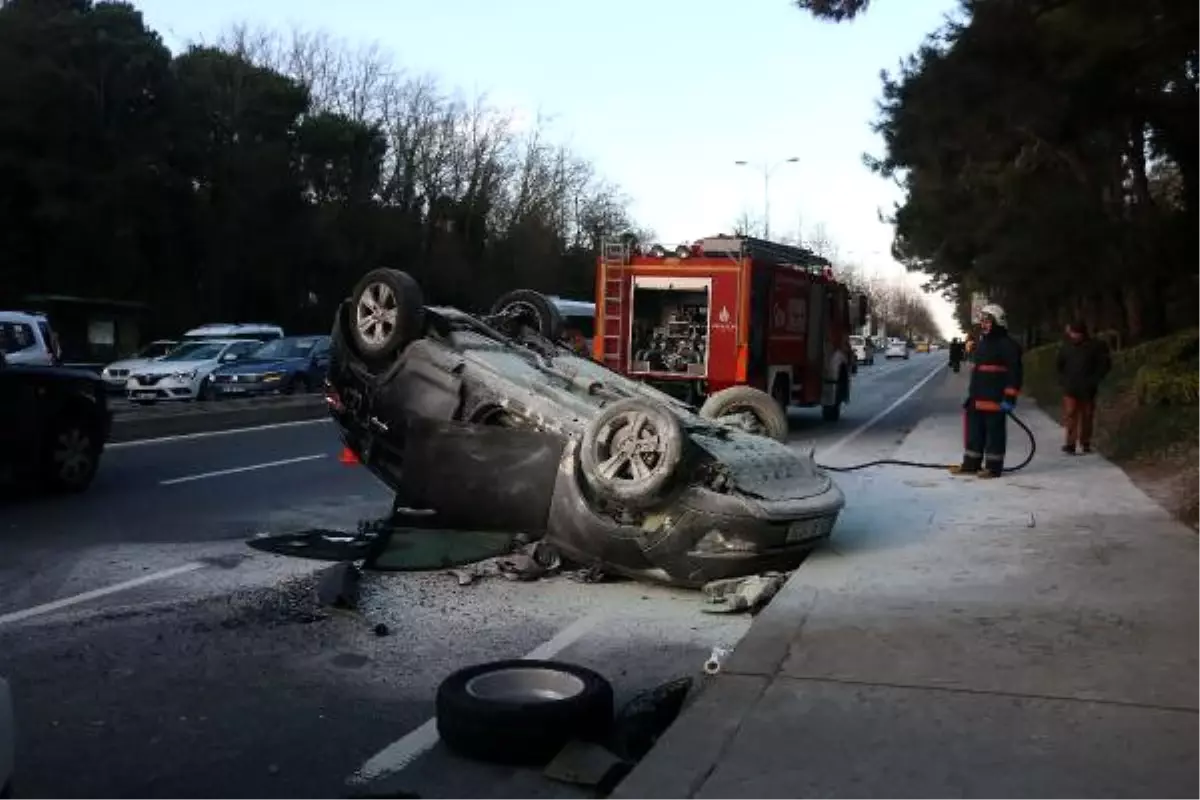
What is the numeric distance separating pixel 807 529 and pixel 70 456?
7357 millimetres

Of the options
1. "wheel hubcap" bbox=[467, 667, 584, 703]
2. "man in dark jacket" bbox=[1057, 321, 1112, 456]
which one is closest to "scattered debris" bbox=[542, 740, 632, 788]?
"wheel hubcap" bbox=[467, 667, 584, 703]

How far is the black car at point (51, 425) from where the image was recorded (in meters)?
11.1

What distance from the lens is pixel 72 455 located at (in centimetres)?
1180

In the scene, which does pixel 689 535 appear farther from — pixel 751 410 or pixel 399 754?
pixel 751 410

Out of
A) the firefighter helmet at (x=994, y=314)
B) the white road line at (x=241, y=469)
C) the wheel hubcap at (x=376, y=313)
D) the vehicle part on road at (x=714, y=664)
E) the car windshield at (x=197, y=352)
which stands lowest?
the white road line at (x=241, y=469)

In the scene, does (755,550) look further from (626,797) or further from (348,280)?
(348,280)

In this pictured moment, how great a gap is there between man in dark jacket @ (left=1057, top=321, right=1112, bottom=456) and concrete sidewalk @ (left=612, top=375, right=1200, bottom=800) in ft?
20.9

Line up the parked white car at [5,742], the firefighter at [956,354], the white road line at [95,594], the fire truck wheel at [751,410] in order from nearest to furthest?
the parked white car at [5,742] → the white road line at [95,594] → the fire truck wheel at [751,410] → the firefighter at [956,354]

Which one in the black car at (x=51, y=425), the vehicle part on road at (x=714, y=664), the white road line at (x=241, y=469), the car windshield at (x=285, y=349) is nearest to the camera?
the vehicle part on road at (x=714, y=664)

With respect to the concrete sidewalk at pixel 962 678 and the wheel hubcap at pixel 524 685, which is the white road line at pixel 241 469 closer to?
the concrete sidewalk at pixel 962 678

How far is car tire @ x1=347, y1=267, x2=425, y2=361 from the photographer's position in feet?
28.7

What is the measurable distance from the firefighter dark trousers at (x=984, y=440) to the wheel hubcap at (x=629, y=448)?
6.18 m

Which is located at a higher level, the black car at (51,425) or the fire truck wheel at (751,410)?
the fire truck wheel at (751,410)

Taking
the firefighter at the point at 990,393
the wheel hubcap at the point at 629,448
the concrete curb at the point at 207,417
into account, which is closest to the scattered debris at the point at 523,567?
the wheel hubcap at the point at 629,448
